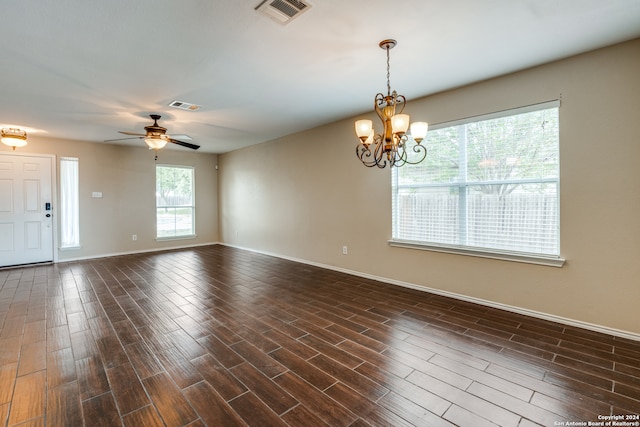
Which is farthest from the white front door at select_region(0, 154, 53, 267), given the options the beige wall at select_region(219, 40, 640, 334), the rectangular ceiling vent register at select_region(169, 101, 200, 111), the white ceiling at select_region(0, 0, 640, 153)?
the beige wall at select_region(219, 40, 640, 334)

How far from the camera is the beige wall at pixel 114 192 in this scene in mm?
6137

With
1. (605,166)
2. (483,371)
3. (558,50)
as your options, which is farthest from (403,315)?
(558,50)

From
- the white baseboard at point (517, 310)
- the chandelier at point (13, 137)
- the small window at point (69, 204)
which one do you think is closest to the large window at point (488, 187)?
the white baseboard at point (517, 310)

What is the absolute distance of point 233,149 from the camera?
748cm

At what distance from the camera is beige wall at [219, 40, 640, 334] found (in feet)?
8.47

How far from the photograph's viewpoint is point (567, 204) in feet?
9.39

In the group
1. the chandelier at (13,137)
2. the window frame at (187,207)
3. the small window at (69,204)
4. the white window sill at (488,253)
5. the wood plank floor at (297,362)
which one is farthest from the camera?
the window frame at (187,207)

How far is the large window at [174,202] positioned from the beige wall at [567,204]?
449cm

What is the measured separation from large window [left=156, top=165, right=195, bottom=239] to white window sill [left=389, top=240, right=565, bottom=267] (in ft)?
19.0

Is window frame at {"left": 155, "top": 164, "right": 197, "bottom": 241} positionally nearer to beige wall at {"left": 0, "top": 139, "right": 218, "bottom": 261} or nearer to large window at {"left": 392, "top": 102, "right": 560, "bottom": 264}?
beige wall at {"left": 0, "top": 139, "right": 218, "bottom": 261}

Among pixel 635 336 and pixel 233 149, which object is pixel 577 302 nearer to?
pixel 635 336

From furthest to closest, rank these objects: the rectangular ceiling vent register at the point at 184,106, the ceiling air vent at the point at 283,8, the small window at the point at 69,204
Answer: the small window at the point at 69,204, the rectangular ceiling vent register at the point at 184,106, the ceiling air vent at the point at 283,8

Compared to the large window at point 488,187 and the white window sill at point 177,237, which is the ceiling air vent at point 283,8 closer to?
the large window at point 488,187

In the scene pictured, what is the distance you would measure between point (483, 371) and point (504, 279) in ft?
4.83
